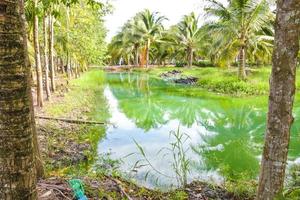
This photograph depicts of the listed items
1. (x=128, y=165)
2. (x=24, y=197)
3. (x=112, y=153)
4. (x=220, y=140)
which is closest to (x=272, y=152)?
(x=24, y=197)

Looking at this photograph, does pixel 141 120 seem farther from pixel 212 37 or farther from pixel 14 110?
pixel 212 37

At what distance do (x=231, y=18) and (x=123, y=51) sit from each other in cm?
3548

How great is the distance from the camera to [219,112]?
14.3 metres

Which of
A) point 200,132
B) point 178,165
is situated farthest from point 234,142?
point 178,165

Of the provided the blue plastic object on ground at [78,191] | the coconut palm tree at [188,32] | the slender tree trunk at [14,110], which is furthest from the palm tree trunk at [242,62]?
the slender tree trunk at [14,110]

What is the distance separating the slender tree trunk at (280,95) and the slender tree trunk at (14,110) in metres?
2.17

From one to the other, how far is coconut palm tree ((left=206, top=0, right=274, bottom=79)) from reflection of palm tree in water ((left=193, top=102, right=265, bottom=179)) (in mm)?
7121

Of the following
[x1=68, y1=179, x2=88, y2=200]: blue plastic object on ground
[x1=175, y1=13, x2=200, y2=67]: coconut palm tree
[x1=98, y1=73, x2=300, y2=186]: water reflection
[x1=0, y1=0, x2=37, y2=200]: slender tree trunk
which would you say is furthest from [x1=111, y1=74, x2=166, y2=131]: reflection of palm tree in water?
[x1=175, y1=13, x2=200, y2=67]: coconut palm tree

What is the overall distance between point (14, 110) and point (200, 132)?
29.6 ft

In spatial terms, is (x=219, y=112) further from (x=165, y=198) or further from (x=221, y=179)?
(x=165, y=198)

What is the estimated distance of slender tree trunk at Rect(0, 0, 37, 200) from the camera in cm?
202

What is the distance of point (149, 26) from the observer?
4384 centimetres

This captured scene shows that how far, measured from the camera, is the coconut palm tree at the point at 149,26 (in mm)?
43250

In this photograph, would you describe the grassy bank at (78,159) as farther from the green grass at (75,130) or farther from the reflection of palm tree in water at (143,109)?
the reflection of palm tree in water at (143,109)
